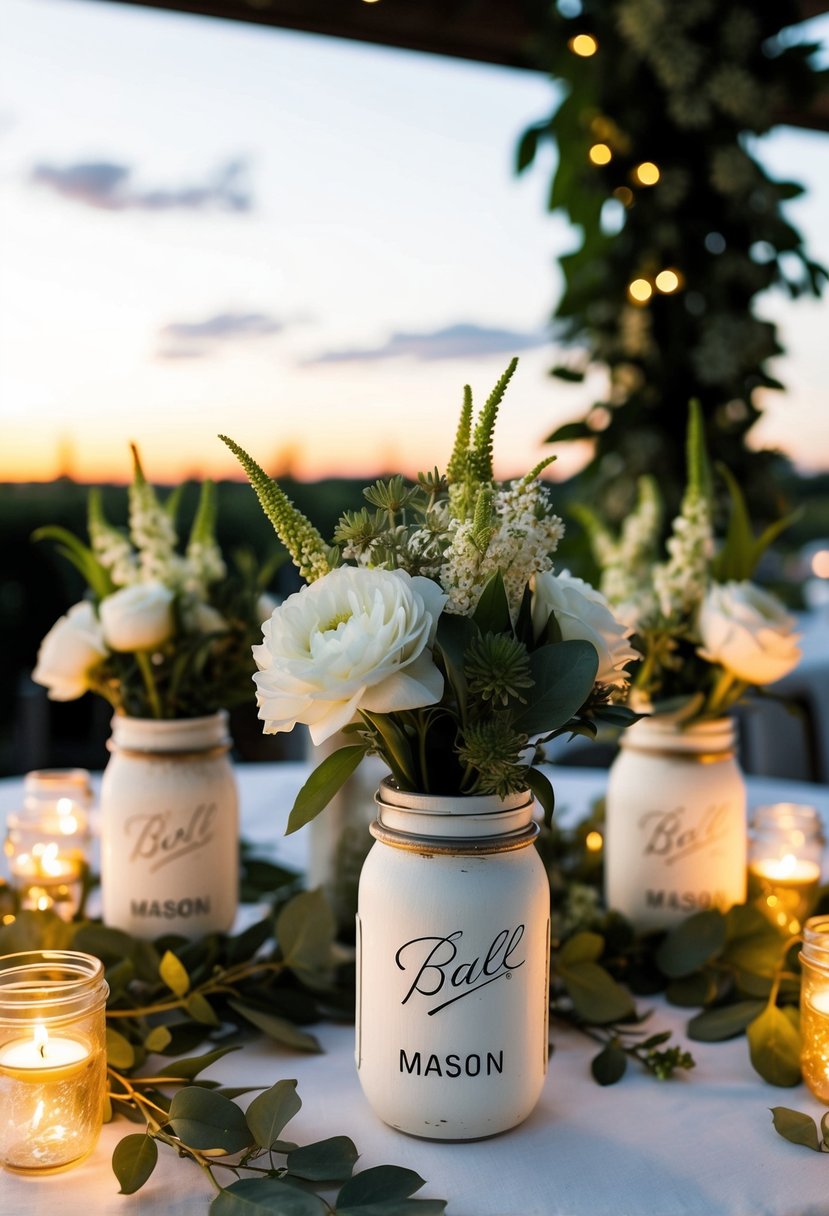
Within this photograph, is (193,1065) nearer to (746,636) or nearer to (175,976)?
(175,976)

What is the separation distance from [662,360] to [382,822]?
1.77 m

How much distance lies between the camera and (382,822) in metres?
0.74

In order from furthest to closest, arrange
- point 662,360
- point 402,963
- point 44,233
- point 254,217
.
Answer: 1. point 254,217
2. point 44,233
3. point 662,360
4. point 402,963

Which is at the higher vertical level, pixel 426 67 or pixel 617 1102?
pixel 426 67

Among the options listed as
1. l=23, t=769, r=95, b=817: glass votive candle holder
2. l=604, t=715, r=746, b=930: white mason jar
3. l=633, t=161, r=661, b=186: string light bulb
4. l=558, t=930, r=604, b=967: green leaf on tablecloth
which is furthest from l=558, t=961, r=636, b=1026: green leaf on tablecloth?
l=633, t=161, r=661, b=186: string light bulb

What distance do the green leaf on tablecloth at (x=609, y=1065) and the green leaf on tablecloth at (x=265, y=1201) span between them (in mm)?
287

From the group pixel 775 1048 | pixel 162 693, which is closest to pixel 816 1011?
pixel 775 1048

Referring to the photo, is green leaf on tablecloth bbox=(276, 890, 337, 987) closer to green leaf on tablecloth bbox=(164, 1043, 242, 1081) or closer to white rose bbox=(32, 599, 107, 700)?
green leaf on tablecloth bbox=(164, 1043, 242, 1081)

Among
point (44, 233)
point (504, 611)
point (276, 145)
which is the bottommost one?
point (504, 611)

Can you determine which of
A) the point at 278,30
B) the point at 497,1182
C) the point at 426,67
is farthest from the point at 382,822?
the point at 426,67

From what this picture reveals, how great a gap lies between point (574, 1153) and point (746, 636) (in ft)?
1.58

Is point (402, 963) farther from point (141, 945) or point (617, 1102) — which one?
point (141, 945)

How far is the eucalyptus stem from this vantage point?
1.04 m

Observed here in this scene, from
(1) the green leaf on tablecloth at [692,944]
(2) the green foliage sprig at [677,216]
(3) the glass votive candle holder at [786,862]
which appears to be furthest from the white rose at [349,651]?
(2) the green foliage sprig at [677,216]
